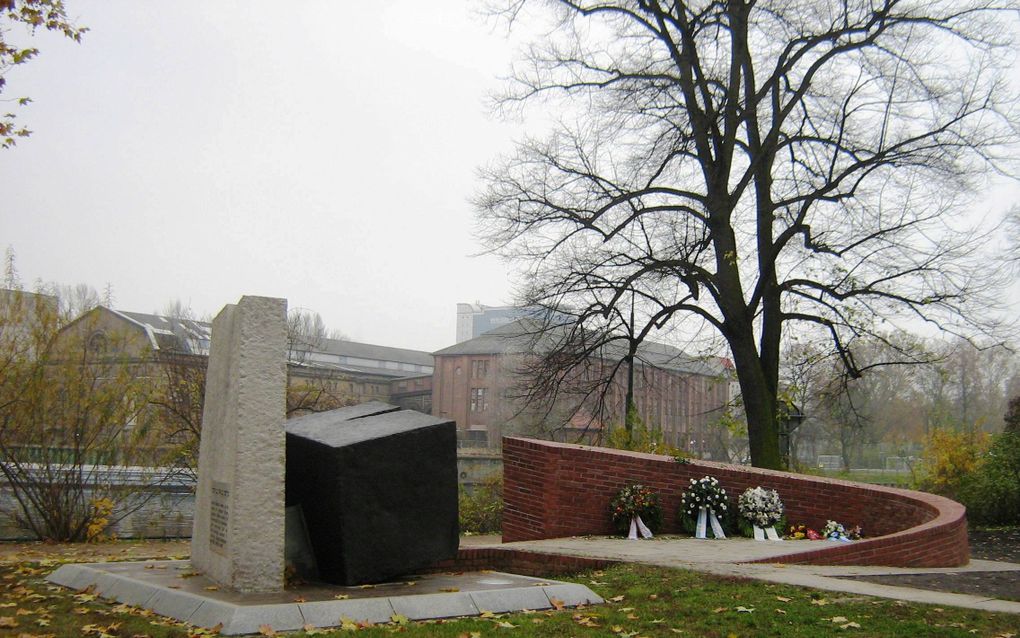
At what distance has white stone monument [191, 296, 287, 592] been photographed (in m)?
7.66

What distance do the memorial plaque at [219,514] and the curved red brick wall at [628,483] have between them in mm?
5433


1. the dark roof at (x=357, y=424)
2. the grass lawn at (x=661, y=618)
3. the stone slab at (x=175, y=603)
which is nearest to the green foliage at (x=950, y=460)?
the grass lawn at (x=661, y=618)

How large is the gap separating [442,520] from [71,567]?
3516 mm

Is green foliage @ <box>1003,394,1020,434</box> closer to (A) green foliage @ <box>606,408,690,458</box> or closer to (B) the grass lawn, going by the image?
(A) green foliage @ <box>606,408,690,458</box>

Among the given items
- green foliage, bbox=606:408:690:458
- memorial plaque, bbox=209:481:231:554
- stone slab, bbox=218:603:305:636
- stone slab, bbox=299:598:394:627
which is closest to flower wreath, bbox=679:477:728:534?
green foliage, bbox=606:408:690:458

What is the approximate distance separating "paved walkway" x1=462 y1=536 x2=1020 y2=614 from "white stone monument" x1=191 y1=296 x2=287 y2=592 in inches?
142

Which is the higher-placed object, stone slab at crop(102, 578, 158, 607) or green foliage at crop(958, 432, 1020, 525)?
green foliage at crop(958, 432, 1020, 525)

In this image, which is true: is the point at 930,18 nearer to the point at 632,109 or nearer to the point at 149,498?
the point at 632,109

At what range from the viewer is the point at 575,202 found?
64.2 ft

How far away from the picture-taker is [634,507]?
42.5ft

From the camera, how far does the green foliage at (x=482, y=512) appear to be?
69.6 ft

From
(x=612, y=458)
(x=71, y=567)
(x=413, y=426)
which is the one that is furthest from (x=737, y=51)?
(x=71, y=567)

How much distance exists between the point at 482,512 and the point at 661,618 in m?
14.4

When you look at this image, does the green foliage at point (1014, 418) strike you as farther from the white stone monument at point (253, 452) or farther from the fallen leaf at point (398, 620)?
the white stone monument at point (253, 452)
